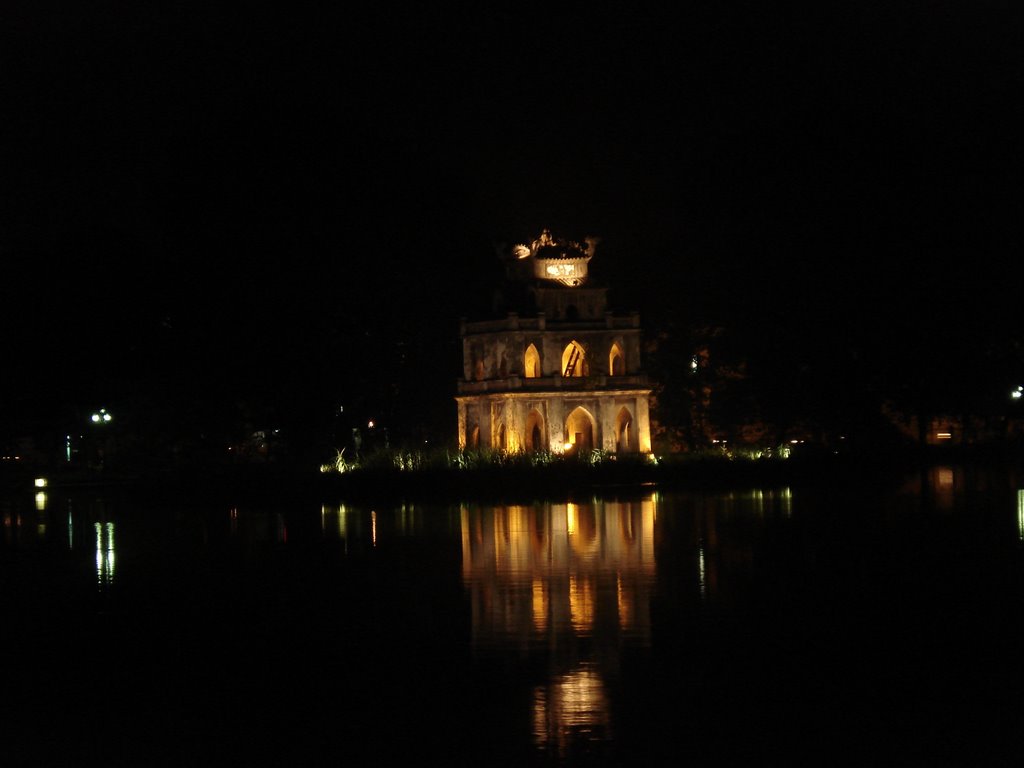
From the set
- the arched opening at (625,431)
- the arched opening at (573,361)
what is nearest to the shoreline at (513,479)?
the arched opening at (625,431)

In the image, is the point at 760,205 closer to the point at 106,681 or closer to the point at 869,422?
the point at 869,422

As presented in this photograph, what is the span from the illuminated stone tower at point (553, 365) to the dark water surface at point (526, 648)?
25.2 m

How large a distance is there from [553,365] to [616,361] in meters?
2.65

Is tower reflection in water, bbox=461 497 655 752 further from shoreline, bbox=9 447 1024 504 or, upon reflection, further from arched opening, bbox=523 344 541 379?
arched opening, bbox=523 344 541 379

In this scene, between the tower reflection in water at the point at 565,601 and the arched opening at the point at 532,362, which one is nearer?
the tower reflection in water at the point at 565,601

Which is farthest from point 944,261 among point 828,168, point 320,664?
point 320,664

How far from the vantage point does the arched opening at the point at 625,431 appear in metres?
59.6

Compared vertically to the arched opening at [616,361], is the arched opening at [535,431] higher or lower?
lower

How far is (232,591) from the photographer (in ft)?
80.7

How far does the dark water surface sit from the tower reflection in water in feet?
0.20


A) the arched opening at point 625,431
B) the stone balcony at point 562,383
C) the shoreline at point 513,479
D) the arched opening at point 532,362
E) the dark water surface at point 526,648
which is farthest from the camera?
the arched opening at point 625,431

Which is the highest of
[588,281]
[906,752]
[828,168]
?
[828,168]

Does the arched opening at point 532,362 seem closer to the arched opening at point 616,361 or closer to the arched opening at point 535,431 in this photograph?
the arched opening at point 535,431

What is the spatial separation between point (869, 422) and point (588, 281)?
13.6 meters
